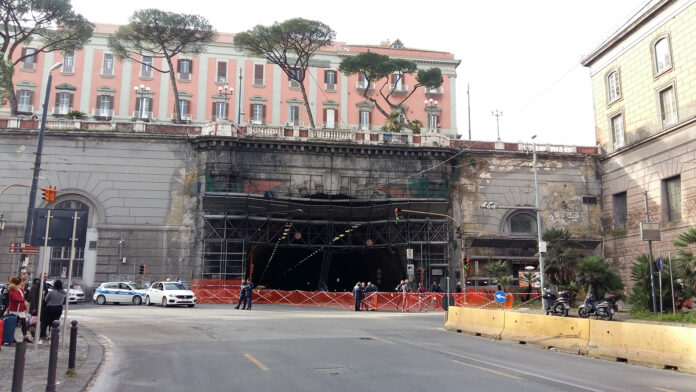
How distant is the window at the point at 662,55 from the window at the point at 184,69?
134ft

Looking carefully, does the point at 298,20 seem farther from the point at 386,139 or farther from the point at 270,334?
the point at 270,334

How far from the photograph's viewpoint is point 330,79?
5594cm

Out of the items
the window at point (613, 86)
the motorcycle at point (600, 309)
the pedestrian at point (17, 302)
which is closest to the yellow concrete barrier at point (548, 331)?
the motorcycle at point (600, 309)

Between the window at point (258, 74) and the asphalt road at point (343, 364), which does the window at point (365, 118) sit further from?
the asphalt road at point (343, 364)

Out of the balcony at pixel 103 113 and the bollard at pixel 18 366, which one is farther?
the balcony at pixel 103 113

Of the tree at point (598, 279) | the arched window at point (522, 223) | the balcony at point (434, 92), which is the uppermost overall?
the balcony at point (434, 92)

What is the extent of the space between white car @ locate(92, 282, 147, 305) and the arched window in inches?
995

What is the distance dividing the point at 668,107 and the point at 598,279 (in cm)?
1374

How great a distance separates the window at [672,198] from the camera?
104 feet

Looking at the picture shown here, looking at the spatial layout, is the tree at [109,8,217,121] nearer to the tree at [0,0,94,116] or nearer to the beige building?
the tree at [0,0,94,116]

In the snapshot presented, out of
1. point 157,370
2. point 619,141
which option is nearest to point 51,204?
point 157,370

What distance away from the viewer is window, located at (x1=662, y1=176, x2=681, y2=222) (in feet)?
104

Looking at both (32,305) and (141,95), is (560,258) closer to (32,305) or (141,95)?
(32,305)

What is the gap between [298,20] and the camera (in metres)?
45.3
